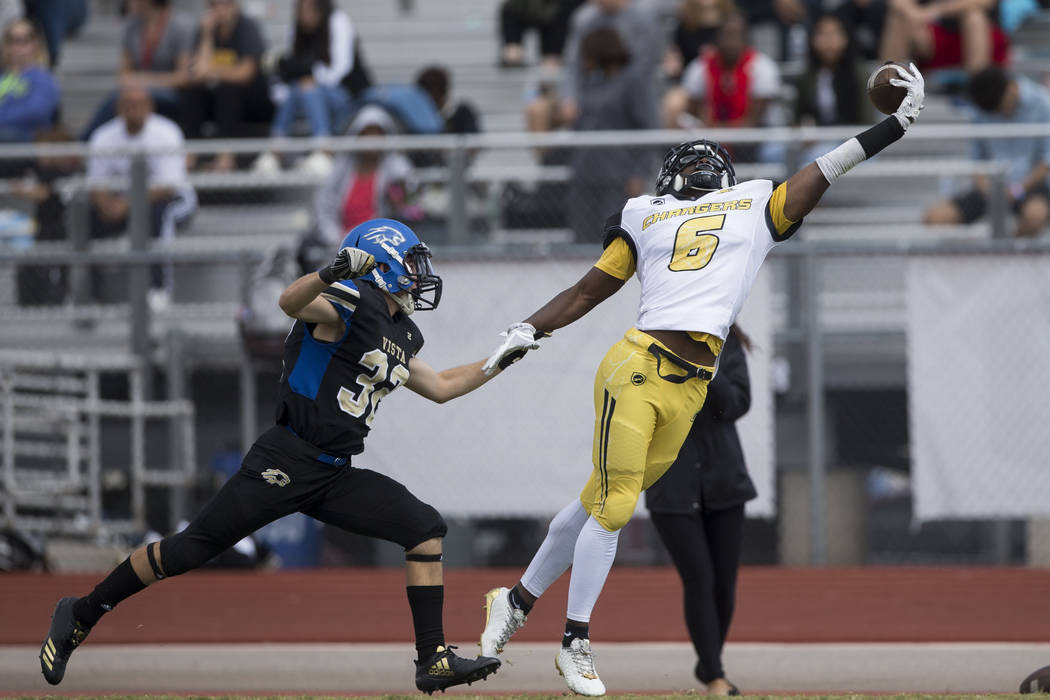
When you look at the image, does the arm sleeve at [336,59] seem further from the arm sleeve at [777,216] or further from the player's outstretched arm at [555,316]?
the arm sleeve at [777,216]

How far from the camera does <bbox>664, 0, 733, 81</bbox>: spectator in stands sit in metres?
11.9

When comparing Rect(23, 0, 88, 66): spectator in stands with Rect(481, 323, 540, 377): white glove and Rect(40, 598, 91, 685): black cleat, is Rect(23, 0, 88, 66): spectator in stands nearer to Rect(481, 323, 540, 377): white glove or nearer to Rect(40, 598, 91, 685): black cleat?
Rect(40, 598, 91, 685): black cleat

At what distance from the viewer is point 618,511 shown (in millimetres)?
5195

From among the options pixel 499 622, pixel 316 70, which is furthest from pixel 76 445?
pixel 499 622

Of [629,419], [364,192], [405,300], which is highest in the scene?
[364,192]

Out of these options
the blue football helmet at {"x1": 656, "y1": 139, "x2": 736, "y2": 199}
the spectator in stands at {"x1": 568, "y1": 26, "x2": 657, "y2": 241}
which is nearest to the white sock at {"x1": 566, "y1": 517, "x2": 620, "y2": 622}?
the blue football helmet at {"x1": 656, "y1": 139, "x2": 736, "y2": 199}

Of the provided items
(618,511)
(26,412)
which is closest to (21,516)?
(26,412)

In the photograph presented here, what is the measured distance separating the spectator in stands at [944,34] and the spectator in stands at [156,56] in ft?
20.2

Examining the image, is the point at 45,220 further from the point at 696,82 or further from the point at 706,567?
the point at 706,567

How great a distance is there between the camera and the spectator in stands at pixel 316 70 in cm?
1186

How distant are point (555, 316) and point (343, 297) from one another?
0.87 metres

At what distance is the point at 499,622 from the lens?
544 cm

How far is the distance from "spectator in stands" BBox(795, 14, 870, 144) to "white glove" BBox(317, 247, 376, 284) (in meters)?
6.42

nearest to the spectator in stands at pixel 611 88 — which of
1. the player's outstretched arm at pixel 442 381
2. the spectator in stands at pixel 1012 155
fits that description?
the spectator in stands at pixel 1012 155
